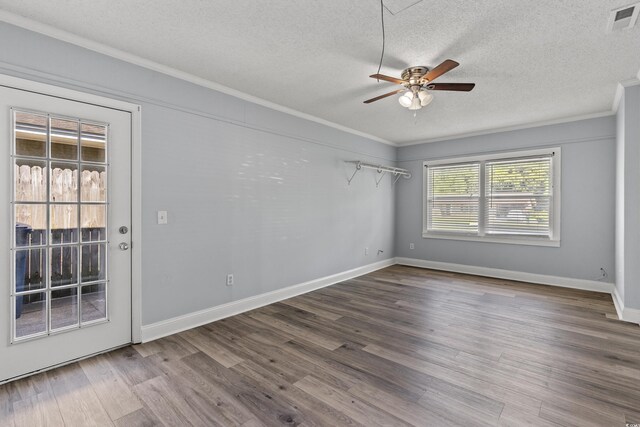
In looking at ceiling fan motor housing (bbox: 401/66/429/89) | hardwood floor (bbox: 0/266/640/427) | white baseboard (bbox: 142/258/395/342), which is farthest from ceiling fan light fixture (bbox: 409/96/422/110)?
white baseboard (bbox: 142/258/395/342)

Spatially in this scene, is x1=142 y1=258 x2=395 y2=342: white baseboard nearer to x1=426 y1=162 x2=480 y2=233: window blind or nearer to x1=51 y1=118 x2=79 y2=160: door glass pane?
x1=51 y1=118 x2=79 y2=160: door glass pane

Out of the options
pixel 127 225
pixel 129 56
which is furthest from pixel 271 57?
pixel 127 225

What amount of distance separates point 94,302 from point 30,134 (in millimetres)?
1394

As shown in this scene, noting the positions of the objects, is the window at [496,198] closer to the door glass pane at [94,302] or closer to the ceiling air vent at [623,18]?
the ceiling air vent at [623,18]

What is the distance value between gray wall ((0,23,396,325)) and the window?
2.20 m

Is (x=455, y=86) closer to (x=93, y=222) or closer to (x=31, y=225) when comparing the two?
(x=93, y=222)

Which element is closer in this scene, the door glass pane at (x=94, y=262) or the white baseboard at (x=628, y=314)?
the door glass pane at (x=94, y=262)

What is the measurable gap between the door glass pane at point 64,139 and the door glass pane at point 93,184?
0.14 metres

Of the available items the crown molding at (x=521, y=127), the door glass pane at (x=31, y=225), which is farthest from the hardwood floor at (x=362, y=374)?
the crown molding at (x=521, y=127)

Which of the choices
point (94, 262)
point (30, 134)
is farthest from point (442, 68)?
point (94, 262)

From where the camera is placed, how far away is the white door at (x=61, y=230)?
222 cm

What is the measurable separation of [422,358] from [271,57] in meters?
2.95

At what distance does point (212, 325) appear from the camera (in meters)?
3.26

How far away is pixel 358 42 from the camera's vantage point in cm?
252
